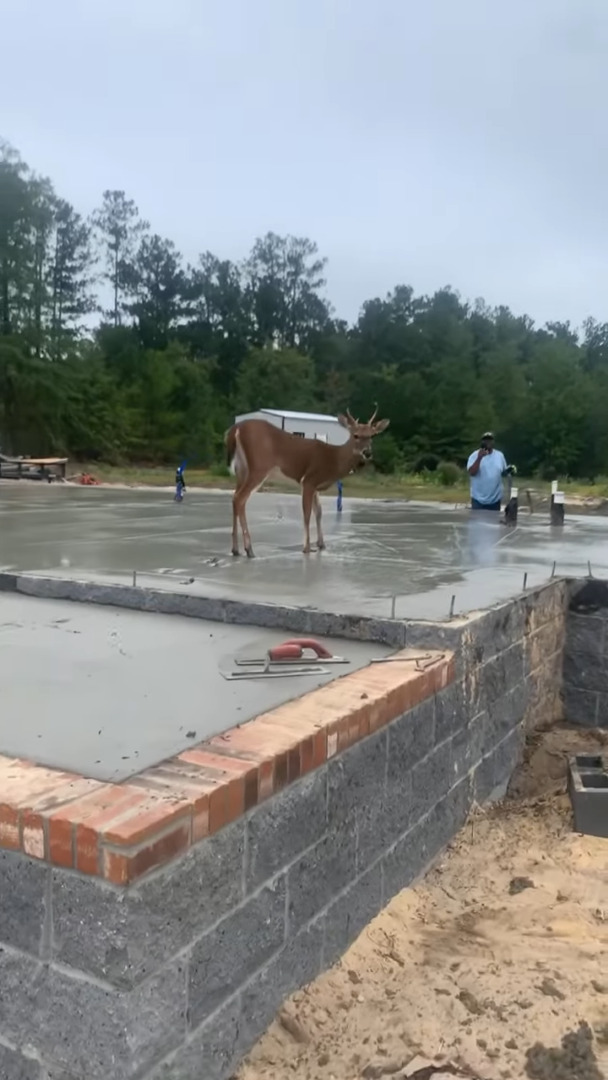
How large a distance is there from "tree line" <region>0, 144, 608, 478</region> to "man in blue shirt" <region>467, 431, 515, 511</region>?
1309 inches

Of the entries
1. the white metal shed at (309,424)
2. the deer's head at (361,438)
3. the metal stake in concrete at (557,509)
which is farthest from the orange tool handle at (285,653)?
the white metal shed at (309,424)

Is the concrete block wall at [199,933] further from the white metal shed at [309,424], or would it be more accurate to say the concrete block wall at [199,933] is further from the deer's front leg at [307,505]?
the white metal shed at [309,424]

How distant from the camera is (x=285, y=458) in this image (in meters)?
6.91

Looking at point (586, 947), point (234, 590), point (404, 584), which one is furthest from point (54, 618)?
point (586, 947)

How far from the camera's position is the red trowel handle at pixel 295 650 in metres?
3.67

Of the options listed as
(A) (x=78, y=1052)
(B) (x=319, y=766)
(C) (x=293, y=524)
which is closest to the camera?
(A) (x=78, y=1052)

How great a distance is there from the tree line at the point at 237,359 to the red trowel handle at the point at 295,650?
41.2 m

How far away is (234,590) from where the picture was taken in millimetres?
5000

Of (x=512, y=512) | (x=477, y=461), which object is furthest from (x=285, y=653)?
(x=477, y=461)

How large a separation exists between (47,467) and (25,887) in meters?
22.7

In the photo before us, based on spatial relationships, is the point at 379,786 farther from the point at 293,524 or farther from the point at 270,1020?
the point at 293,524

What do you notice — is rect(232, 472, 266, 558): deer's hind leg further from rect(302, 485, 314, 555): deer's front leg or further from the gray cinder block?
the gray cinder block

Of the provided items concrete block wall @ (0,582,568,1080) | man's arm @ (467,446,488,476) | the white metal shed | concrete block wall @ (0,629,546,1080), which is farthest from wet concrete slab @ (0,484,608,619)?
the white metal shed

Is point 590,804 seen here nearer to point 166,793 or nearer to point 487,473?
point 166,793
